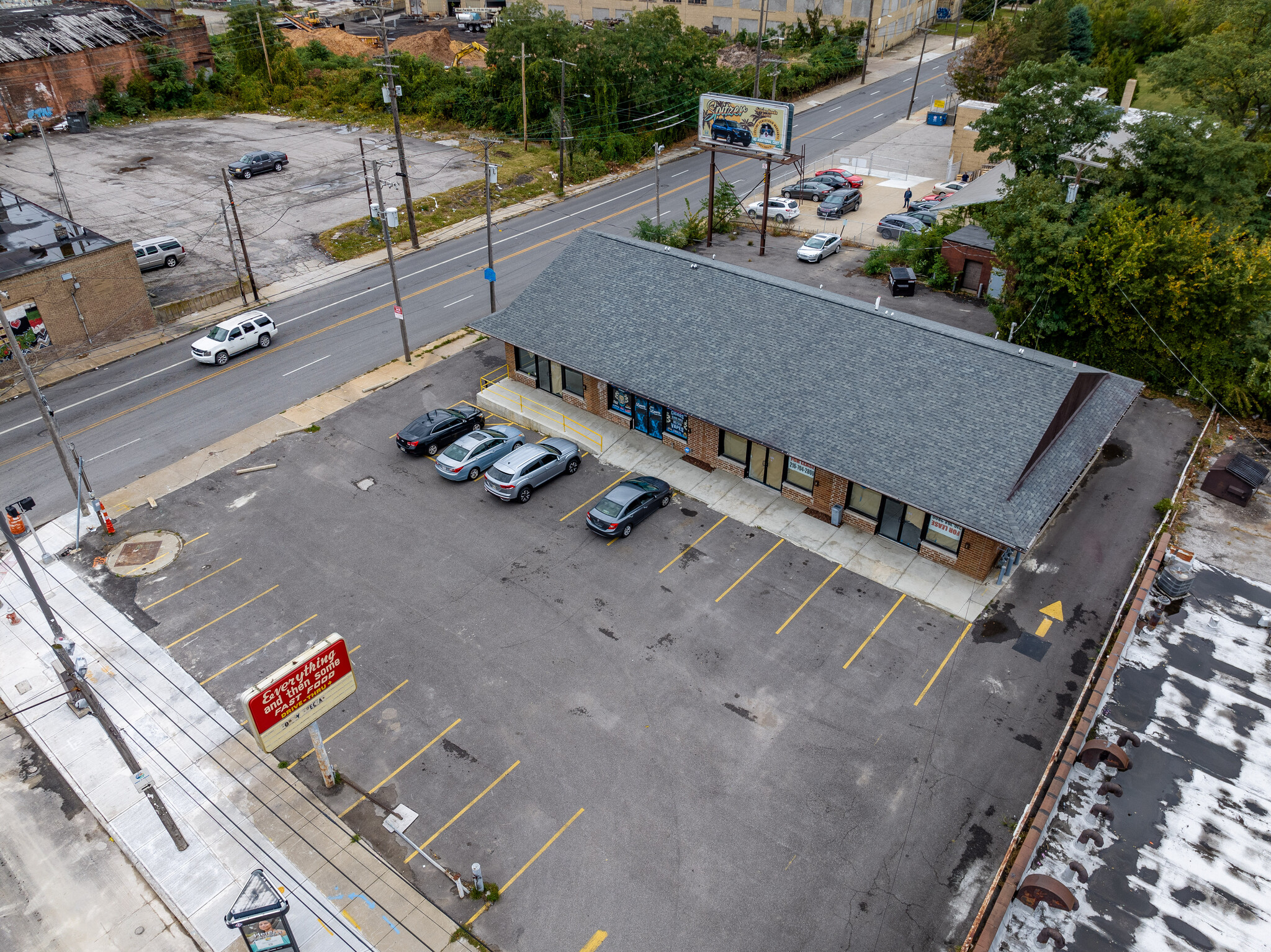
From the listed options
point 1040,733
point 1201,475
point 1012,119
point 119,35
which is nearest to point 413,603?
point 1040,733

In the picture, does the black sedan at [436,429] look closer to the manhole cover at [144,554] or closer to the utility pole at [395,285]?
the utility pole at [395,285]

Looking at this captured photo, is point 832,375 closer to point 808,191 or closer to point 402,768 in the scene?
point 402,768

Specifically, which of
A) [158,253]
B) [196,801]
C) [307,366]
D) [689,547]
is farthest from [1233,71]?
[158,253]

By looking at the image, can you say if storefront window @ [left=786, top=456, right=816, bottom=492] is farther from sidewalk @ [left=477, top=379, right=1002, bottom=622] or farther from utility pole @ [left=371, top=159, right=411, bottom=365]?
utility pole @ [left=371, top=159, right=411, bottom=365]

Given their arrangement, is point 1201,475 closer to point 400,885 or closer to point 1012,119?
point 1012,119

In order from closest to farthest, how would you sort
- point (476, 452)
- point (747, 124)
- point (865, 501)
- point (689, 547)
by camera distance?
point (689, 547) → point (865, 501) → point (476, 452) → point (747, 124)
